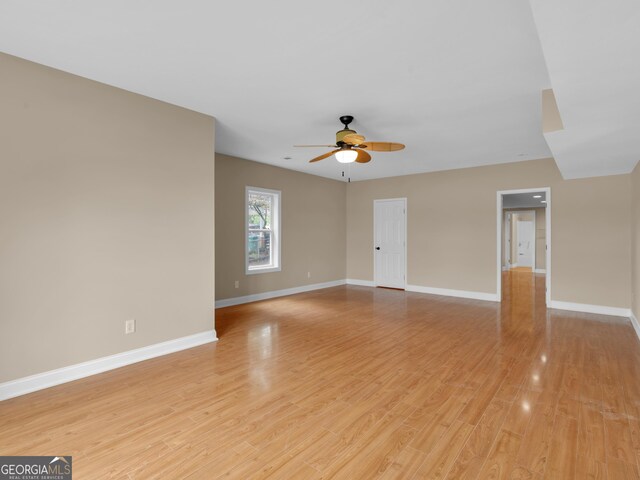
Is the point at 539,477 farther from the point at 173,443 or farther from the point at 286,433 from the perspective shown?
the point at 173,443

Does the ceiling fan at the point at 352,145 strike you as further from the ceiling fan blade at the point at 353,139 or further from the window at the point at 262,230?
the window at the point at 262,230

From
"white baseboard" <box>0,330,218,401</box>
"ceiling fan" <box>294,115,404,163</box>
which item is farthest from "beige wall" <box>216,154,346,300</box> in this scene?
"ceiling fan" <box>294,115,404,163</box>

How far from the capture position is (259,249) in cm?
656

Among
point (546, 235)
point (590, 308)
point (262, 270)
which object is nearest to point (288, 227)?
point (262, 270)

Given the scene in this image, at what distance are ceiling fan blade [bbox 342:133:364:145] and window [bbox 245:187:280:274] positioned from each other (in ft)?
10.1

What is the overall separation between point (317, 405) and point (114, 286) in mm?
2198

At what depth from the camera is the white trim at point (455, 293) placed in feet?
20.9

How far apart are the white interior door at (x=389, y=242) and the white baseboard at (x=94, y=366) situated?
4.89 m

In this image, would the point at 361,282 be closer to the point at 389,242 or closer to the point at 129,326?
the point at 389,242

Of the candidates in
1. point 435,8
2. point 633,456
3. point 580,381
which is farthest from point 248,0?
point 580,381

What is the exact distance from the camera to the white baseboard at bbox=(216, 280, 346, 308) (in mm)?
5832

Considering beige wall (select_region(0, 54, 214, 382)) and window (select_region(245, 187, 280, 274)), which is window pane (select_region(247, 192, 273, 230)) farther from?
beige wall (select_region(0, 54, 214, 382))

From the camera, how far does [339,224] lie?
8.33 meters

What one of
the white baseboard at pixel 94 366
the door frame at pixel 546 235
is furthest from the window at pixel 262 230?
the door frame at pixel 546 235
